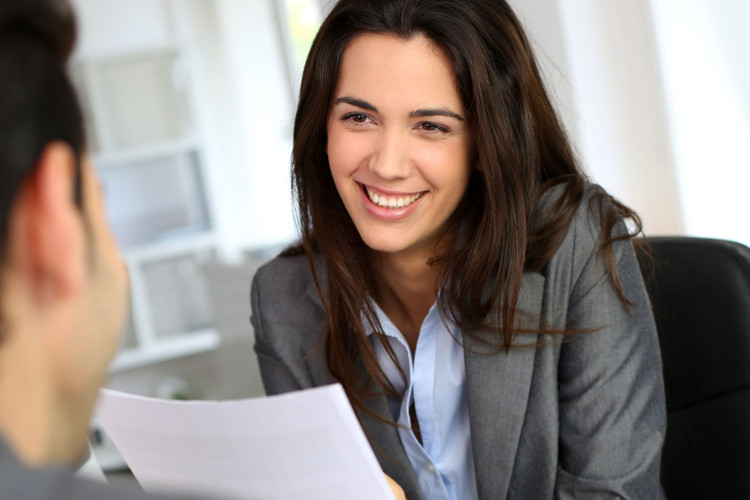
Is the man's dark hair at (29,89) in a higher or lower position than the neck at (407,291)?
higher

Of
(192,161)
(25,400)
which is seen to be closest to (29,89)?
(25,400)

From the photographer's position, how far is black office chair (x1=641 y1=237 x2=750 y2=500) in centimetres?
125

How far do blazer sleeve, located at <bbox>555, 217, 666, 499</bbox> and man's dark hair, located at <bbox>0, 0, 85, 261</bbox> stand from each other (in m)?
0.97

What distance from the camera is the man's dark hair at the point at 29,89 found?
1.64 ft

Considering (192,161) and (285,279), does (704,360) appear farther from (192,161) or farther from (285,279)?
(192,161)

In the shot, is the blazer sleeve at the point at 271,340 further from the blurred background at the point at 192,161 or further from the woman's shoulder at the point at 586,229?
the blurred background at the point at 192,161

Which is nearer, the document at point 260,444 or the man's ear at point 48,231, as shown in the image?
the man's ear at point 48,231

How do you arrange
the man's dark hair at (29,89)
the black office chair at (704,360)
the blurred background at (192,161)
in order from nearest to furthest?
the man's dark hair at (29,89), the black office chair at (704,360), the blurred background at (192,161)

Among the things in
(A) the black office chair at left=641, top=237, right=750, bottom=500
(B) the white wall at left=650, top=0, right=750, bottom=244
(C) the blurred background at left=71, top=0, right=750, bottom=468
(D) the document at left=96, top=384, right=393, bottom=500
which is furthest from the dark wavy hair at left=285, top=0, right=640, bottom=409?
(C) the blurred background at left=71, top=0, right=750, bottom=468

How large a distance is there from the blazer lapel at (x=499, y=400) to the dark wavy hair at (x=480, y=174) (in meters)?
0.03

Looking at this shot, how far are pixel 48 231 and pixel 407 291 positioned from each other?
42.4 inches

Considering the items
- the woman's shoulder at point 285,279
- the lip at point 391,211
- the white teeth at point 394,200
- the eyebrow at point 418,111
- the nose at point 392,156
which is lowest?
the woman's shoulder at point 285,279

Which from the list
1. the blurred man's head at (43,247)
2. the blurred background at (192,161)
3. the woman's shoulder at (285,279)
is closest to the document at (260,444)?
the blurred man's head at (43,247)

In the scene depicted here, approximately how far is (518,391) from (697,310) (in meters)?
0.30
